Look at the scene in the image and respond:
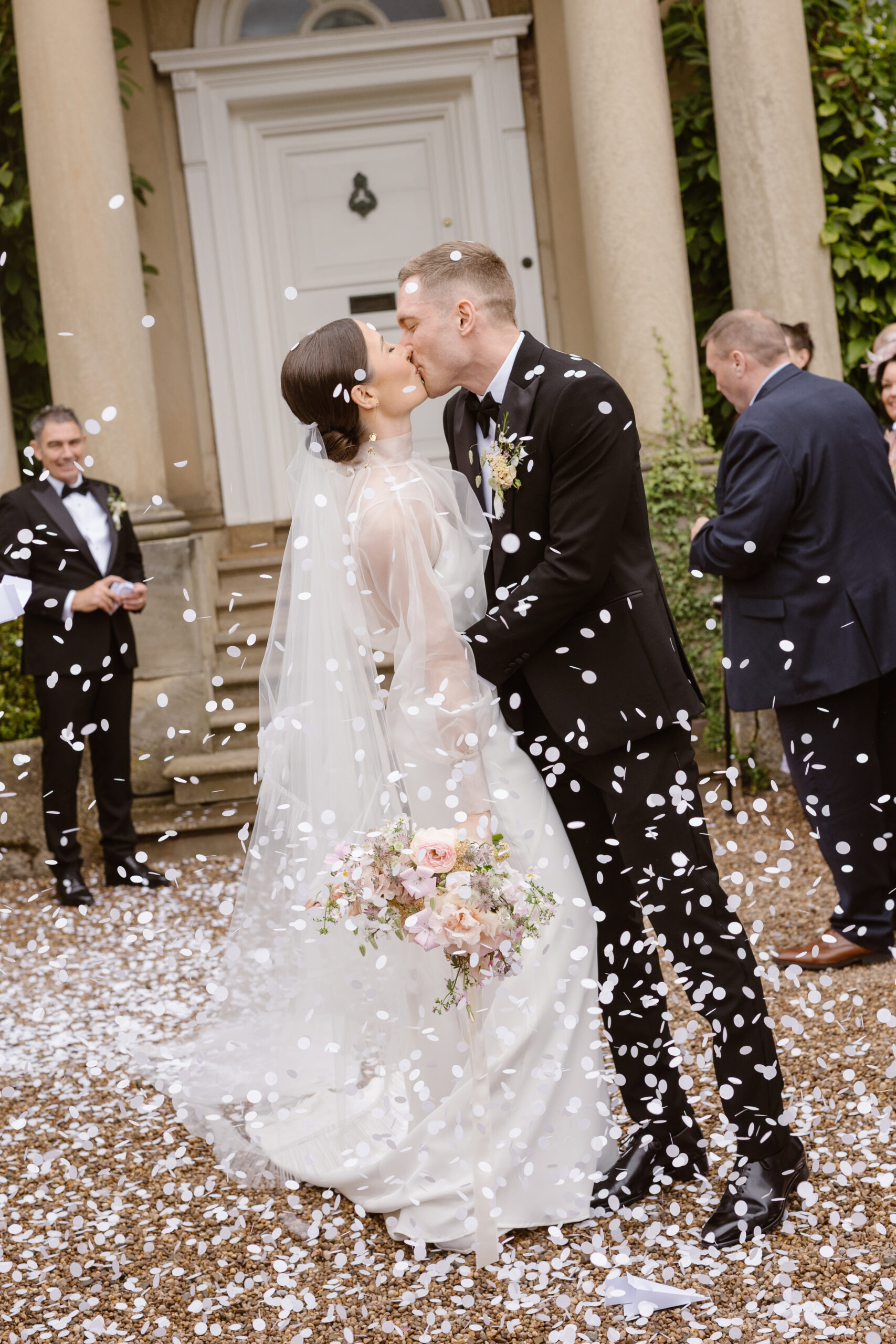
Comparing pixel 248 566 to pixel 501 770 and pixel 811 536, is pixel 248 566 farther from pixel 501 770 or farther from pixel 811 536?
pixel 501 770

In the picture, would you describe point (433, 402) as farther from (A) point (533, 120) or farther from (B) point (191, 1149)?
(B) point (191, 1149)

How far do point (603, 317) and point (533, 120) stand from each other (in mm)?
2040

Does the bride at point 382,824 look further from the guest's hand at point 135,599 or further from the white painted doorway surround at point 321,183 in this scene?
the white painted doorway surround at point 321,183

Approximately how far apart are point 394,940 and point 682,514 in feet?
15.1

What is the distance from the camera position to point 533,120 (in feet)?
28.8

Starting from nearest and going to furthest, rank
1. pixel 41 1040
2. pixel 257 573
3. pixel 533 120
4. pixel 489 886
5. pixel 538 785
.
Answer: pixel 489 886
pixel 538 785
pixel 41 1040
pixel 257 573
pixel 533 120

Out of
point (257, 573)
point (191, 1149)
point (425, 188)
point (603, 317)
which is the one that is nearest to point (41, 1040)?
point (191, 1149)

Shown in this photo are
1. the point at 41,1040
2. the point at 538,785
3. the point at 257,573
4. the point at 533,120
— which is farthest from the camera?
the point at 533,120

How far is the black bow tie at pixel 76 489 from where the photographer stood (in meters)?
6.54

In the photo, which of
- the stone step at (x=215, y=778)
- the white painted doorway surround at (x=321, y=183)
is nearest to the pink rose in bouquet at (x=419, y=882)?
the stone step at (x=215, y=778)

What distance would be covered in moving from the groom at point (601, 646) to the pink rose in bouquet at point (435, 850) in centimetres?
41

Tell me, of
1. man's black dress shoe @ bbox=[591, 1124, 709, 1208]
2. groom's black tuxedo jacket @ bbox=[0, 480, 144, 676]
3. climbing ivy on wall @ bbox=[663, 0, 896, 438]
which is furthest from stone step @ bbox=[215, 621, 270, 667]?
man's black dress shoe @ bbox=[591, 1124, 709, 1208]

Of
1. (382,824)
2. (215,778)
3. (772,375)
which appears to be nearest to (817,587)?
(772,375)

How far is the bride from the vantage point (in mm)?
3033
